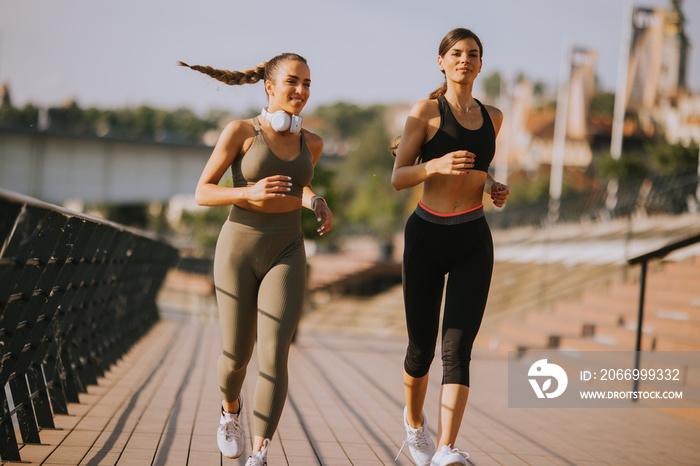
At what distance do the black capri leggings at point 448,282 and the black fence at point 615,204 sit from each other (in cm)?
1069

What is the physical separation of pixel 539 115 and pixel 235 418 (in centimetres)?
11918

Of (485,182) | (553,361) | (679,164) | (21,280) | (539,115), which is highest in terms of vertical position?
(539,115)

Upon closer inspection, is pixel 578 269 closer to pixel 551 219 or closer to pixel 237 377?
pixel 551 219

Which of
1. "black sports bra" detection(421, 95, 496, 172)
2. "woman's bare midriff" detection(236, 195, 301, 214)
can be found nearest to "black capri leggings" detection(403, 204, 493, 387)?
"black sports bra" detection(421, 95, 496, 172)

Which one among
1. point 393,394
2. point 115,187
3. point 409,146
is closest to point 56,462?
point 409,146

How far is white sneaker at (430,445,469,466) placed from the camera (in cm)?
405

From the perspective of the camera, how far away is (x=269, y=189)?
3908mm

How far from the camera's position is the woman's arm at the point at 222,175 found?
3.93 meters

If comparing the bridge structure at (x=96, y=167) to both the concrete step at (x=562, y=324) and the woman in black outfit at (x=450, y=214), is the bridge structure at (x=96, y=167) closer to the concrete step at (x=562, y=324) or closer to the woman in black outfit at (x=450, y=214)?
the concrete step at (x=562, y=324)

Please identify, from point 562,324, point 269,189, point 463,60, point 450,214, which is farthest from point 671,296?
point 269,189

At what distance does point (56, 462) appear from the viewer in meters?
4.27

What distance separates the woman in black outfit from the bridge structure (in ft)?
92.9

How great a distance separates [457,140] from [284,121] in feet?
2.99

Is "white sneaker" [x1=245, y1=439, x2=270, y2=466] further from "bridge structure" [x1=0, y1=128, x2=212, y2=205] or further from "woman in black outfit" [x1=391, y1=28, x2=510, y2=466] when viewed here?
"bridge structure" [x1=0, y1=128, x2=212, y2=205]
